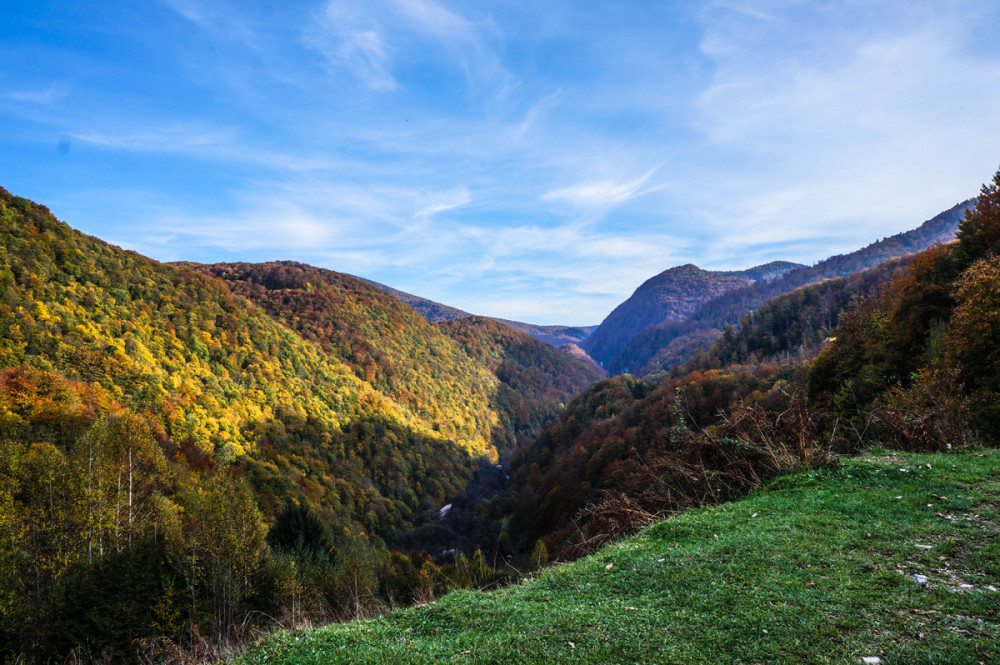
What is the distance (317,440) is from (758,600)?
335ft

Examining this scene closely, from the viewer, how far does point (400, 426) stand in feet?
406

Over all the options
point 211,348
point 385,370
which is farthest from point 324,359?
point 211,348

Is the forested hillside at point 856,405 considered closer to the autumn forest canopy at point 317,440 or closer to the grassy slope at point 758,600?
the autumn forest canopy at point 317,440

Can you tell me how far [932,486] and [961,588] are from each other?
4.77 meters

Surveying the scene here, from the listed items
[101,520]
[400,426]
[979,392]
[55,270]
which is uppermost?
[55,270]

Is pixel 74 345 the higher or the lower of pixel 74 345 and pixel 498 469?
the higher

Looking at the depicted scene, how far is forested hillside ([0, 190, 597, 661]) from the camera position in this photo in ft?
81.3

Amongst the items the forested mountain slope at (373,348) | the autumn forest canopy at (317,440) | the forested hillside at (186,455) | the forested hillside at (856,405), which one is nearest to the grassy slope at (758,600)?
the forested hillside at (856,405)

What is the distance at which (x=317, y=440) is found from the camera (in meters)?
95.3

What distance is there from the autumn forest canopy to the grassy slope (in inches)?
83.0

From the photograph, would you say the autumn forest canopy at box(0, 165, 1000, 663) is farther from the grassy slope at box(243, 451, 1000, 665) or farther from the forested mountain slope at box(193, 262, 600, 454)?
the grassy slope at box(243, 451, 1000, 665)

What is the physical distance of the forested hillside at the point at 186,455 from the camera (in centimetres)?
2479

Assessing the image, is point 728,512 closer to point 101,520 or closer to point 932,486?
point 932,486

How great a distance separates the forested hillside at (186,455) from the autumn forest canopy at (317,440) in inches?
10.4
